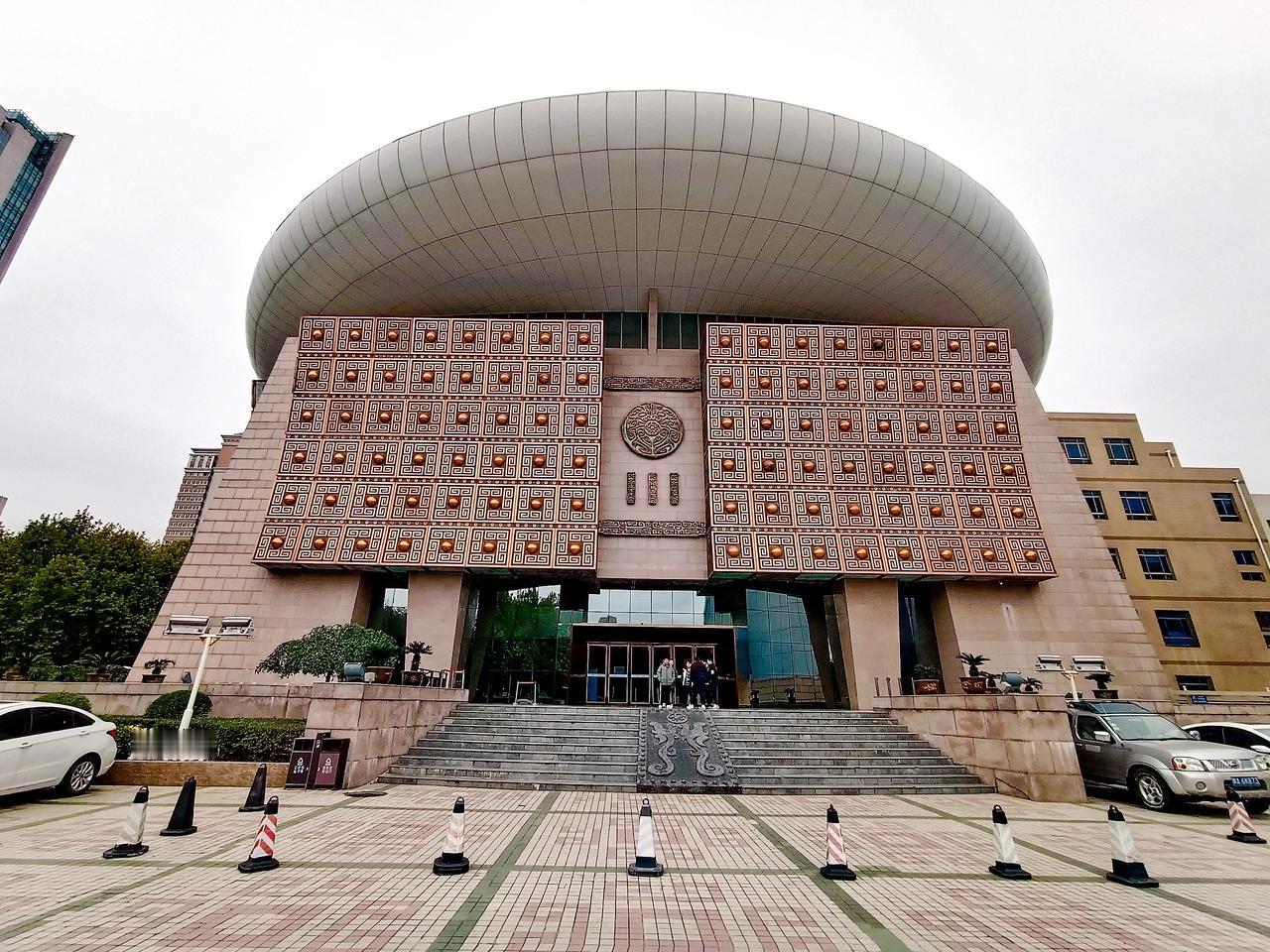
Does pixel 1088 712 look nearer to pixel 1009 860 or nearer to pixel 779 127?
pixel 1009 860

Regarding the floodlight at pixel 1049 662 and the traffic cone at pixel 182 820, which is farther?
the floodlight at pixel 1049 662

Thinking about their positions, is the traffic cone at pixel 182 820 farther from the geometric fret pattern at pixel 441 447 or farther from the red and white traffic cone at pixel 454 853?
the geometric fret pattern at pixel 441 447

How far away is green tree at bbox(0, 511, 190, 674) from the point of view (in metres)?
21.8

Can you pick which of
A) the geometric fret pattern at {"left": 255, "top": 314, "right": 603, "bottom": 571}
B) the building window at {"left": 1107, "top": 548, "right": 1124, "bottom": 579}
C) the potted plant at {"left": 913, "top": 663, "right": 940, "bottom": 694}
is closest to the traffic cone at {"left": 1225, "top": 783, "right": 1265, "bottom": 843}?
the potted plant at {"left": 913, "top": 663, "right": 940, "bottom": 694}

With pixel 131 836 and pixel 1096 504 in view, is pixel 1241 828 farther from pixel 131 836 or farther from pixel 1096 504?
pixel 1096 504

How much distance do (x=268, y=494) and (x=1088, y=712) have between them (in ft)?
85.4

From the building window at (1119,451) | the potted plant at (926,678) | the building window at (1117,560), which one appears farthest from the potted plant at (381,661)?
the building window at (1119,451)

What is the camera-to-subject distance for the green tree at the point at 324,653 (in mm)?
16281

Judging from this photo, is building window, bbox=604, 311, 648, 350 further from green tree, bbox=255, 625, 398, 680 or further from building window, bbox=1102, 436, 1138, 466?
building window, bbox=1102, 436, 1138, 466

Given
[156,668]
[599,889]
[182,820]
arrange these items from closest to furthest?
[599,889], [182,820], [156,668]

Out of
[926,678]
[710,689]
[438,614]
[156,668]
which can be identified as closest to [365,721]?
[438,614]

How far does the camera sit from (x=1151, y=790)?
11852 mm

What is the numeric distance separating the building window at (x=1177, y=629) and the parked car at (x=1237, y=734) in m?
18.4

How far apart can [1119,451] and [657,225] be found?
94.3ft
